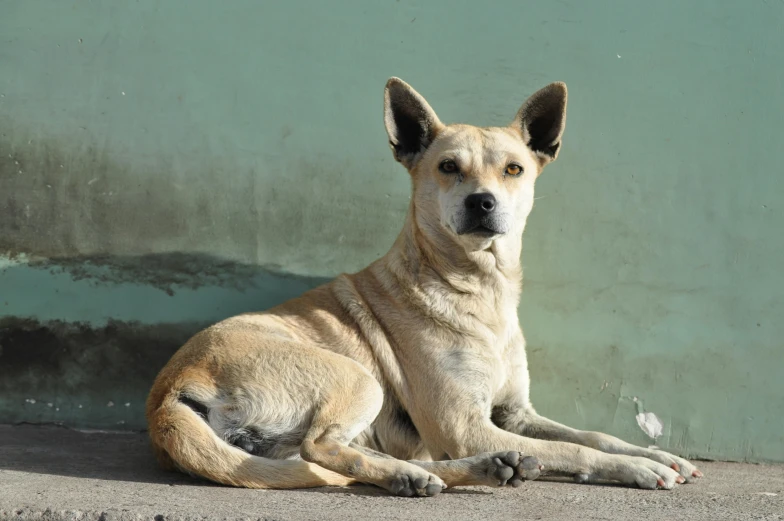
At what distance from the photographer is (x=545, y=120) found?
4508 millimetres

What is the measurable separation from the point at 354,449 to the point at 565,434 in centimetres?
120

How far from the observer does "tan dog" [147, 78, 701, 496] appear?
12.0 ft

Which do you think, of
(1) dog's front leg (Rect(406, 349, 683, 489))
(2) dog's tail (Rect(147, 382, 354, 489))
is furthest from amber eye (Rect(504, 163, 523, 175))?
(2) dog's tail (Rect(147, 382, 354, 489))

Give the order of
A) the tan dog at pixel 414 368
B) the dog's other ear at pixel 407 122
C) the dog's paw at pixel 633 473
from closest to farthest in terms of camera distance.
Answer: the tan dog at pixel 414 368 < the dog's paw at pixel 633 473 < the dog's other ear at pixel 407 122

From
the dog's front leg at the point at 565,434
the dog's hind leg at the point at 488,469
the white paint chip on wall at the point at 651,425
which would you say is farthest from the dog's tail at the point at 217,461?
the white paint chip on wall at the point at 651,425

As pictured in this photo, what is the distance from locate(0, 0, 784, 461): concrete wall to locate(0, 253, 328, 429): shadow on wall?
0.04ft

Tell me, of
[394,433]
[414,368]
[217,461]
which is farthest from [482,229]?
[217,461]

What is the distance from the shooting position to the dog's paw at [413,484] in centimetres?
355

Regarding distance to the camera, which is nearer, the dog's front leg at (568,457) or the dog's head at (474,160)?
the dog's front leg at (568,457)

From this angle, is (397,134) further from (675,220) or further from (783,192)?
(783,192)

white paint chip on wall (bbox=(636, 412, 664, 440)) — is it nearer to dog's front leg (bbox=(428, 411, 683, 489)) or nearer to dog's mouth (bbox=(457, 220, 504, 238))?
dog's front leg (bbox=(428, 411, 683, 489))

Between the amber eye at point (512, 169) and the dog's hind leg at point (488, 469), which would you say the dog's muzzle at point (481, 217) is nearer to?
the amber eye at point (512, 169)

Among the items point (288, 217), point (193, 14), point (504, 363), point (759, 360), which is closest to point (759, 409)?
point (759, 360)

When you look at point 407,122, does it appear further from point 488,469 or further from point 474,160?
point 488,469
